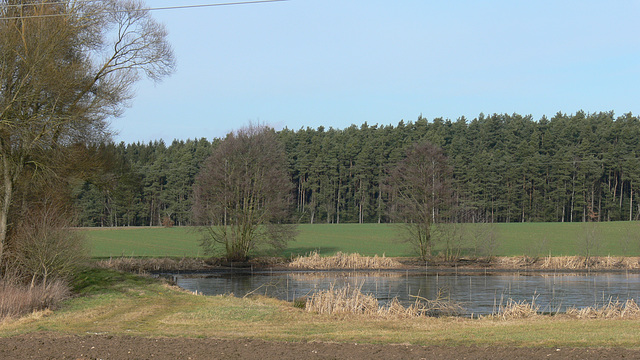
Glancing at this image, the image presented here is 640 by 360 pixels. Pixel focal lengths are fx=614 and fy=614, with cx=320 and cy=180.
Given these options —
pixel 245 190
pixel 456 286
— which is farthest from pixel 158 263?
pixel 456 286

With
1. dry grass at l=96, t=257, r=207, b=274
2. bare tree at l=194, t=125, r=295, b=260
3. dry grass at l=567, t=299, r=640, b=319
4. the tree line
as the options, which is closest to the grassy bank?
dry grass at l=567, t=299, r=640, b=319

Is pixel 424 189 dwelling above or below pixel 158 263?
above

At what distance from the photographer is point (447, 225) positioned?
43719 mm

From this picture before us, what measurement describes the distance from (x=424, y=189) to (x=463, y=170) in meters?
61.0

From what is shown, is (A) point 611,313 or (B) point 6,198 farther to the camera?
(B) point 6,198

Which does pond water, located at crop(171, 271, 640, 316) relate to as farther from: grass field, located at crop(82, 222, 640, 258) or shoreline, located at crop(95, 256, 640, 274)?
grass field, located at crop(82, 222, 640, 258)

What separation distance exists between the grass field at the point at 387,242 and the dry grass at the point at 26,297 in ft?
73.9

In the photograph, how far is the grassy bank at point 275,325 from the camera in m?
13.5

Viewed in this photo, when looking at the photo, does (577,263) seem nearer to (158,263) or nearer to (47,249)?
(158,263)

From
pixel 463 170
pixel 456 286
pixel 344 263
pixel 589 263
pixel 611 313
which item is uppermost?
pixel 463 170

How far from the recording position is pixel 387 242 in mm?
61562

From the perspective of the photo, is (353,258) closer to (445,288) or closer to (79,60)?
(445,288)

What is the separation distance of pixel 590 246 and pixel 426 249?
1135cm

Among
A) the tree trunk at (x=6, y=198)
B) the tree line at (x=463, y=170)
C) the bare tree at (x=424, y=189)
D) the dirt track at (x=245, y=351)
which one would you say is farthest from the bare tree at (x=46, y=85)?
the tree line at (x=463, y=170)
